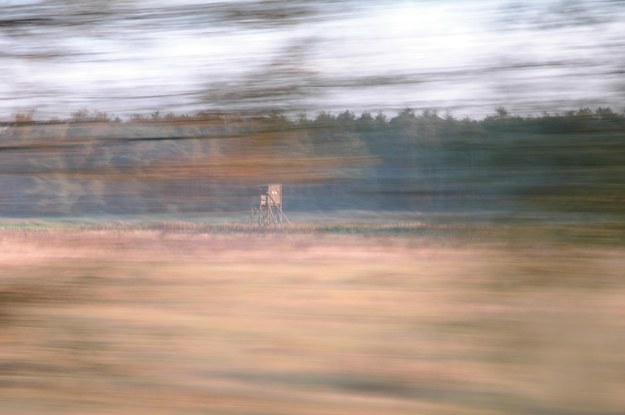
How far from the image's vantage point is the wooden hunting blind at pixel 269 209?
6.46 ft

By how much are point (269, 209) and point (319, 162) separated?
0.18 meters

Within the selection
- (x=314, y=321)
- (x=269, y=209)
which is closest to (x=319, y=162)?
(x=269, y=209)

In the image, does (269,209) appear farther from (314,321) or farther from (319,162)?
(314,321)

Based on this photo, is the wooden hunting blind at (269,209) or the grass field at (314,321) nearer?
the grass field at (314,321)

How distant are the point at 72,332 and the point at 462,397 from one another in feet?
3.43

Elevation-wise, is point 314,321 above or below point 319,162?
below

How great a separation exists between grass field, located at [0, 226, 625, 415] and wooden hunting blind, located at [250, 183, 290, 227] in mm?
37

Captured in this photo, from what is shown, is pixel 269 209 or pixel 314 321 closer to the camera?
pixel 314 321

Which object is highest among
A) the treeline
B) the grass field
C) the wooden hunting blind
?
the treeline

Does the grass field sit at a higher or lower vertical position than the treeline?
lower

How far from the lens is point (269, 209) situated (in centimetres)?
200

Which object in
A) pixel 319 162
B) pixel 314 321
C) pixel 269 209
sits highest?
pixel 319 162

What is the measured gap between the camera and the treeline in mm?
1718

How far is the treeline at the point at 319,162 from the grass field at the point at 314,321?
0.24 feet
